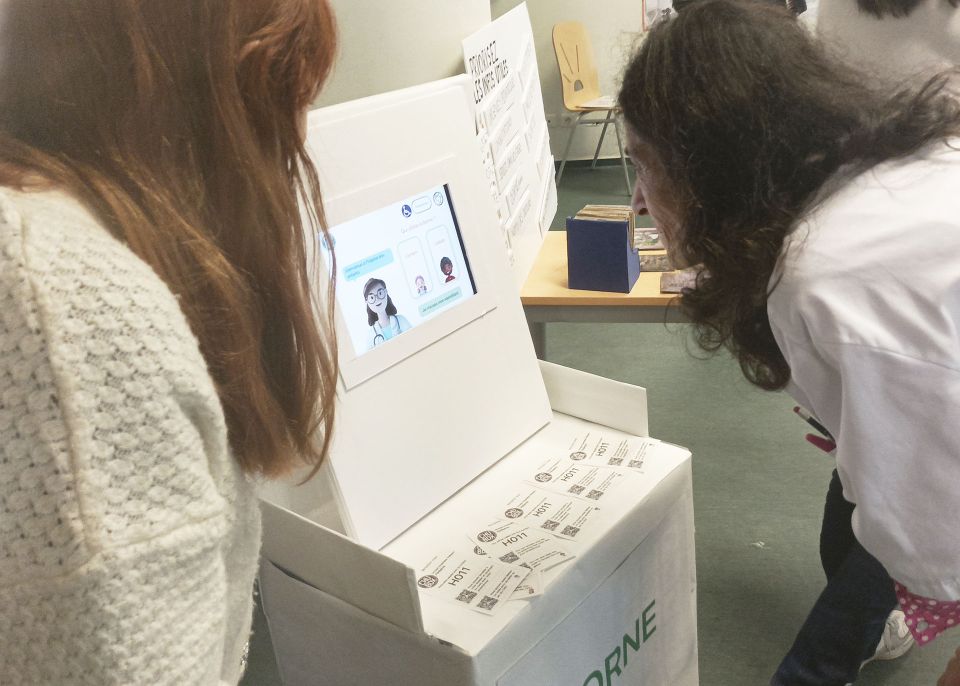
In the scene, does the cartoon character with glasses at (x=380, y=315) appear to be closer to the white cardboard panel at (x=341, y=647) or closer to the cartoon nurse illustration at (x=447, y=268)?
the cartoon nurse illustration at (x=447, y=268)

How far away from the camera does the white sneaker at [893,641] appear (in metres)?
1.77

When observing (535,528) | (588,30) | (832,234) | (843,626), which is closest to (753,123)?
(832,234)

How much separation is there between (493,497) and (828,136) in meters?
0.70

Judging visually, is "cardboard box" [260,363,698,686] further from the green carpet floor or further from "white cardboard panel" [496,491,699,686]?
the green carpet floor

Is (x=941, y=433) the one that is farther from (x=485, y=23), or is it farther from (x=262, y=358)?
(x=485, y=23)

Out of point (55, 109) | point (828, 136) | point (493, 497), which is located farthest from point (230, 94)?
point (493, 497)

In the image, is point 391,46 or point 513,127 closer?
point 391,46

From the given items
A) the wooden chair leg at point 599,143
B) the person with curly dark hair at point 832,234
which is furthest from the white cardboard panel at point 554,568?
the wooden chair leg at point 599,143

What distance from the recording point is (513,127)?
2.12m

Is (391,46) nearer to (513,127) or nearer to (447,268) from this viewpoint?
(447,268)

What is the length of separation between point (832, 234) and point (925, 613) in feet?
1.91

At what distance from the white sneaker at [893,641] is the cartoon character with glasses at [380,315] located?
1237 millimetres

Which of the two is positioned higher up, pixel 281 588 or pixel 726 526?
pixel 281 588

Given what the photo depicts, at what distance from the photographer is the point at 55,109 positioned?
598mm
